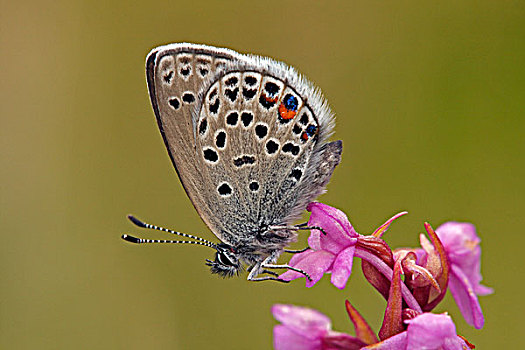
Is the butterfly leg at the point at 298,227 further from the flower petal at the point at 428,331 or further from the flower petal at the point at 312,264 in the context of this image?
the flower petal at the point at 428,331

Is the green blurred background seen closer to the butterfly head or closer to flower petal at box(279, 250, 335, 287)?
the butterfly head

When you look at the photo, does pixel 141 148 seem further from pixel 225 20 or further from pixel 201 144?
pixel 201 144

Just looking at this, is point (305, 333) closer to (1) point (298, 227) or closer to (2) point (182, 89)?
(1) point (298, 227)

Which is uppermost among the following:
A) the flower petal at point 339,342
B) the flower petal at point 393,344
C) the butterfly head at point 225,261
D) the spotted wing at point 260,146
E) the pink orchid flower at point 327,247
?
the spotted wing at point 260,146

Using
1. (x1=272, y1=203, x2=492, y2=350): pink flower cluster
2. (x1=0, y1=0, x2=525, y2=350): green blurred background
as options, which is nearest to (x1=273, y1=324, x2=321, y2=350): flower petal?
(x1=272, y1=203, x2=492, y2=350): pink flower cluster

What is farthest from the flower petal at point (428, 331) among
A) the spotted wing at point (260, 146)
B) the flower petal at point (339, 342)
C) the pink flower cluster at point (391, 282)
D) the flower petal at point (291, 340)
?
the spotted wing at point (260, 146)

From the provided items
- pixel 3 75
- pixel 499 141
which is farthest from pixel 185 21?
pixel 499 141
